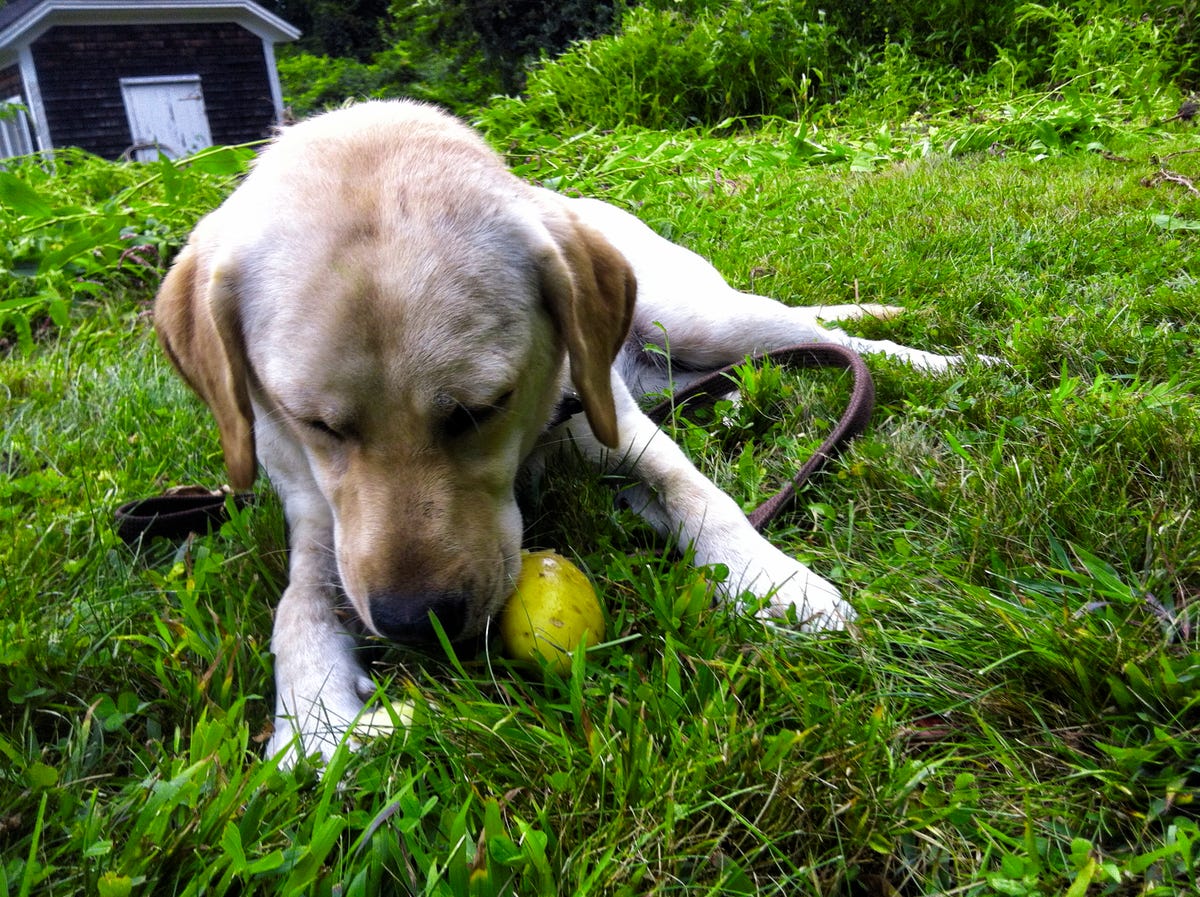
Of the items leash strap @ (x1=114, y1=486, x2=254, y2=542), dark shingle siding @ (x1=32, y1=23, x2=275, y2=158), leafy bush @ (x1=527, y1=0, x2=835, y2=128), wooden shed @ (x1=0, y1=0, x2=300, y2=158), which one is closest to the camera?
leash strap @ (x1=114, y1=486, x2=254, y2=542)

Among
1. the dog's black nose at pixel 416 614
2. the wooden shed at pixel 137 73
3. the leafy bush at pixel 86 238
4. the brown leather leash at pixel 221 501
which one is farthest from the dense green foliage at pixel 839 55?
the wooden shed at pixel 137 73

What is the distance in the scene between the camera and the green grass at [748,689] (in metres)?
1.36

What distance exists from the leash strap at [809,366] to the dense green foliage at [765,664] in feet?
0.21

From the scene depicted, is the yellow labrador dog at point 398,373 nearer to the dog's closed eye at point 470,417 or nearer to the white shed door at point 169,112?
the dog's closed eye at point 470,417

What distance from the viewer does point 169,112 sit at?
25.8m

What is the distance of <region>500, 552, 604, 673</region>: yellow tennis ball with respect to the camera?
1.85 m

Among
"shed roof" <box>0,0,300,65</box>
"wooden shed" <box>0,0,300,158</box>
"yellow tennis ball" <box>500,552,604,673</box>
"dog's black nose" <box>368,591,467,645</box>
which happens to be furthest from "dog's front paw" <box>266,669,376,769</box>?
"shed roof" <box>0,0,300,65</box>

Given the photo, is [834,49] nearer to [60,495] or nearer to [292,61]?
[60,495]

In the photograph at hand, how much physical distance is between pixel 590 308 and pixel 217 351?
38.6 inches

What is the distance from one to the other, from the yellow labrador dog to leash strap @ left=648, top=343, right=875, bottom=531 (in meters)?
0.16

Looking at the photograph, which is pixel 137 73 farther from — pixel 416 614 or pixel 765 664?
Result: pixel 765 664

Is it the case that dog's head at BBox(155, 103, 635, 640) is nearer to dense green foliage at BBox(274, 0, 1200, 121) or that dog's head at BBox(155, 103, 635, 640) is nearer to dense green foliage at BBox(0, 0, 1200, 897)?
dense green foliage at BBox(0, 0, 1200, 897)

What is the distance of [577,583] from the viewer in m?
2.04

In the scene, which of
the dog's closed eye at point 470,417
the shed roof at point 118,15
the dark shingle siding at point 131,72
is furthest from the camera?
the dark shingle siding at point 131,72
